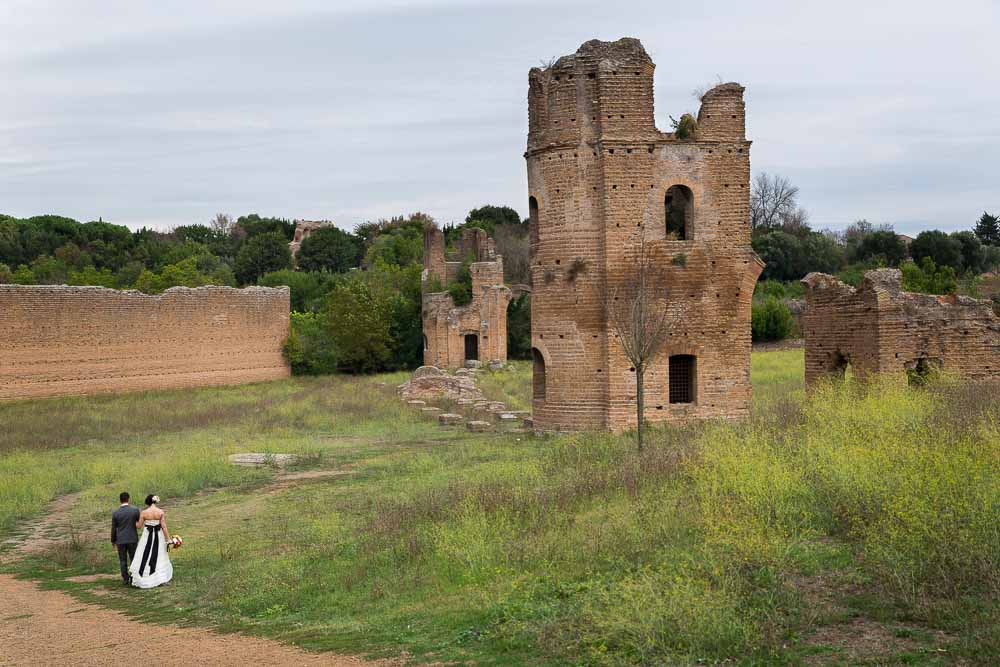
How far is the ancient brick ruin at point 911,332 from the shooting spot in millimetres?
17266

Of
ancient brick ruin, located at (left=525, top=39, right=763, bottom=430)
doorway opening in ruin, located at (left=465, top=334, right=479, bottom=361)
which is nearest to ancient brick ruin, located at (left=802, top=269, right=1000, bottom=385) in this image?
ancient brick ruin, located at (left=525, top=39, right=763, bottom=430)

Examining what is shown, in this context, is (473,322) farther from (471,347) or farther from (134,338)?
(134,338)

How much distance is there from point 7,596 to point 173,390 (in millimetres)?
24440

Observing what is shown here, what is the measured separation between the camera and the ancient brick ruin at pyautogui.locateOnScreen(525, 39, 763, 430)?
1928cm

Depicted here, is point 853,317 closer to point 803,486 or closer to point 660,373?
point 660,373

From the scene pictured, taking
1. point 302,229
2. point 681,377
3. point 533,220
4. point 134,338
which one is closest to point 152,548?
point 681,377

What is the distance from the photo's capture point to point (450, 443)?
21.3 metres

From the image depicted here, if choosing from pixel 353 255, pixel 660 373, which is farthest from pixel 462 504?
pixel 353 255

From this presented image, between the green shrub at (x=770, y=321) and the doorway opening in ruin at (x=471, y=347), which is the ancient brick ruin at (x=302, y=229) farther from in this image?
the green shrub at (x=770, y=321)

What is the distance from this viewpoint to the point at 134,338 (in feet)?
111

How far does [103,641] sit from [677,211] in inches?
576

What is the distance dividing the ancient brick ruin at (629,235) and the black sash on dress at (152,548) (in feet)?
32.9

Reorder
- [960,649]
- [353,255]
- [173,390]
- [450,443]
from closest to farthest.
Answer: [960,649] < [450,443] < [173,390] < [353,255]

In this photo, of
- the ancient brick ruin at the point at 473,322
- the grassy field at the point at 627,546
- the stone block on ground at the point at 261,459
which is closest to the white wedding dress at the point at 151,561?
the grassy field at the point at 627,546
